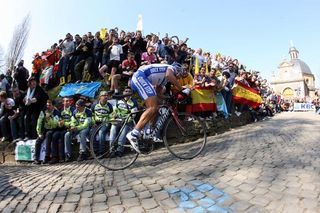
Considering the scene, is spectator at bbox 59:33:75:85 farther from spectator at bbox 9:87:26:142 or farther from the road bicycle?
the road bicycle

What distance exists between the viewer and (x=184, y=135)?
20.9ft

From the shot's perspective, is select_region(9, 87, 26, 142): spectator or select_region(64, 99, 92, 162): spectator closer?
select_region(64, 99, 92, 162): spectator

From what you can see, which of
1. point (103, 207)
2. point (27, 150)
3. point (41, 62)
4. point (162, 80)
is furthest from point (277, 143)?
point (41, 62)

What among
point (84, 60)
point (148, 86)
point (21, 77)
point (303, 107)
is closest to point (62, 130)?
point (148, 86)

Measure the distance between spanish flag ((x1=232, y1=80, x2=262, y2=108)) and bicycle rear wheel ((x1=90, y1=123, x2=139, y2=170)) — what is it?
7372 millimetres

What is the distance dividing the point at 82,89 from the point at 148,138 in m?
5.57

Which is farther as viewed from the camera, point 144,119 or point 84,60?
A: point 84,60

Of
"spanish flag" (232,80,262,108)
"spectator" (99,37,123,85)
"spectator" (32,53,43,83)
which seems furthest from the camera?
"spectator" (32,53,43,83)

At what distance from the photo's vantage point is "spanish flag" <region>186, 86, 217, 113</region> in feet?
32.7

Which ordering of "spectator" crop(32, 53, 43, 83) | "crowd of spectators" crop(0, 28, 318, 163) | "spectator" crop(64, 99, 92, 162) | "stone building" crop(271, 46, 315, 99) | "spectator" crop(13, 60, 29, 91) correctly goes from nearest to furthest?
"spectator" crop(64, 99, 92, 162)
"crowd of spectators" crop(0, 28, 318, 163)
"spectator" crop(13, 60, 29, 91)
"spectator" crop(32, 53, 43, 83)
"stone building" crop(271, 46, 315, 99)

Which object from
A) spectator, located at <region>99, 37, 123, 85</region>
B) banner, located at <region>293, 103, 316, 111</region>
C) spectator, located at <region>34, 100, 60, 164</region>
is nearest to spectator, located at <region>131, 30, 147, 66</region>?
spectator, located at <region>99, 37, 123, 85</region>

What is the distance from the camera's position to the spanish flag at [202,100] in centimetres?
997

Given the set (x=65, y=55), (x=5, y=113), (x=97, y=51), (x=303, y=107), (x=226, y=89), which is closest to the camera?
(x=5, y=113)

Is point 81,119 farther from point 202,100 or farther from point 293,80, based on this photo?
point 293,80
